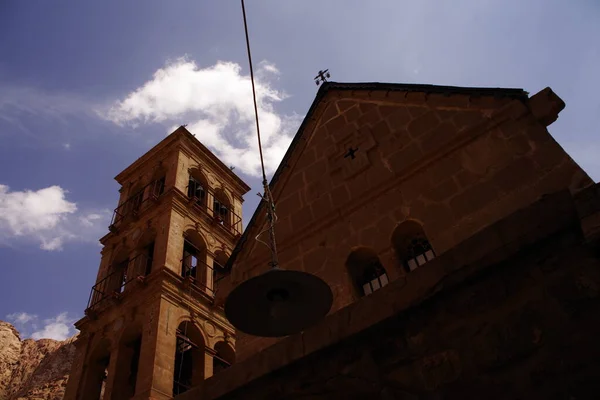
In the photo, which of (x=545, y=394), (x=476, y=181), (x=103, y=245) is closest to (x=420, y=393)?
(x=545, y=394)

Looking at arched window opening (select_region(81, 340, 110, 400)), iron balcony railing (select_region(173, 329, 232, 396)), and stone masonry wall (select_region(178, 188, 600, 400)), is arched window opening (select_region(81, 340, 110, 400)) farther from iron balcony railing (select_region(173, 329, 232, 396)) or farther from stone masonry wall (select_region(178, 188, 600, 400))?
stone masonry wall (select_region(178, 188, 600, 400))

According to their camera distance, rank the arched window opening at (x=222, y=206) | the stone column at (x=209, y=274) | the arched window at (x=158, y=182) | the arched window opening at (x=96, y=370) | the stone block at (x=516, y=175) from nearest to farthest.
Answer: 1. the stone block at (x=516, y=175)
2. the arched window opening at (x=96, y=370)
3. the stone column at (x=209, y=274)
4. the arched window at (x=158, y=182)
5. the arched window opening at (x=222, y=206)

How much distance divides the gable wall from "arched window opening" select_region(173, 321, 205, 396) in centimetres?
1353

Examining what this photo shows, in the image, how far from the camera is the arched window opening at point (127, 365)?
20.0m

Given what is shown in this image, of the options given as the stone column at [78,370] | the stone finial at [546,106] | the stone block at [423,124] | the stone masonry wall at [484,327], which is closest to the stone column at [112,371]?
the stone column at [78,370]

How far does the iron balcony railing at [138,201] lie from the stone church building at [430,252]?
19.3m

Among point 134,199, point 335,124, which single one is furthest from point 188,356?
point 335,124

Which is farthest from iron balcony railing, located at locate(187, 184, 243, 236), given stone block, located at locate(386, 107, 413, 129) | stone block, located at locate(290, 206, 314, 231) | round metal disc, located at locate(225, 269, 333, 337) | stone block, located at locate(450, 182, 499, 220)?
→ round metal disc, located at locate(225, 269, 333, 337)

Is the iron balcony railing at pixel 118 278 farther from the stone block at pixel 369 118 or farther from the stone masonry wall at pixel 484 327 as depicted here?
the stone masonry wall at pixel 484 327

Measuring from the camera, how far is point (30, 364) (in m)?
54.9

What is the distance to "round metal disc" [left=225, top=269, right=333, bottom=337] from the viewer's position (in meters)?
4.78

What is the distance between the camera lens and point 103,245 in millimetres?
28156

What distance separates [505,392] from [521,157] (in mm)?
3672

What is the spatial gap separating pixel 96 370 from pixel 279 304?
20721 millimetres
